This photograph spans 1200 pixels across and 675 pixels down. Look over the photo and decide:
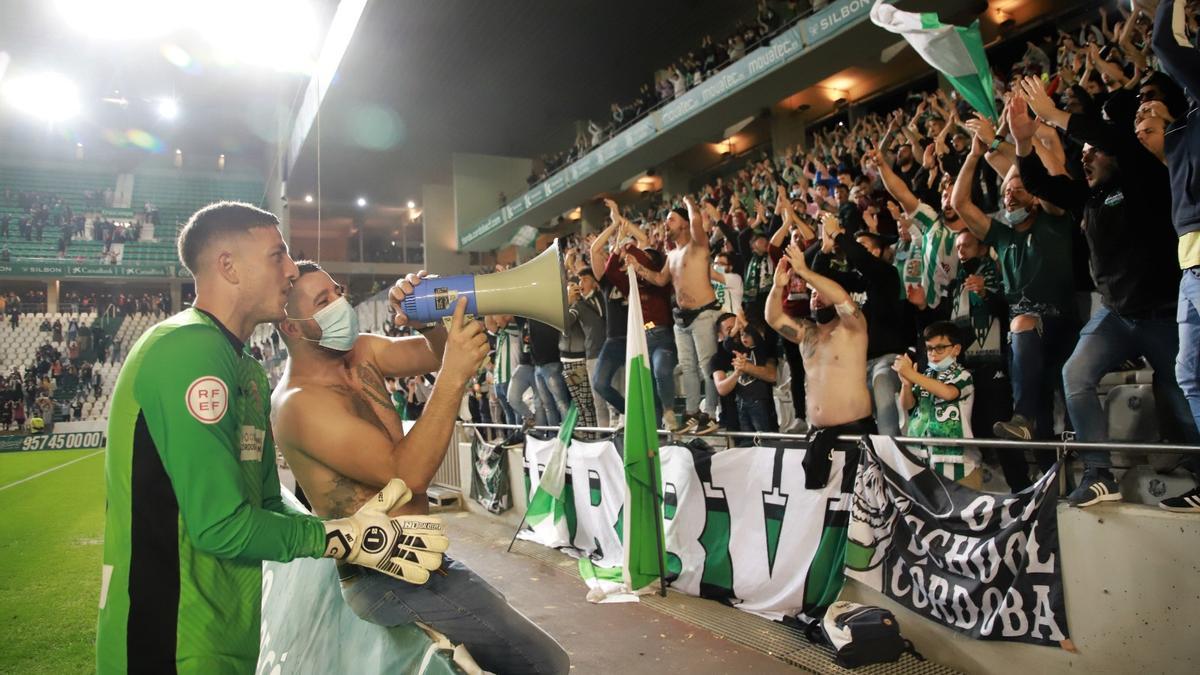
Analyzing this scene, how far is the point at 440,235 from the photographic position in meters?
30.8

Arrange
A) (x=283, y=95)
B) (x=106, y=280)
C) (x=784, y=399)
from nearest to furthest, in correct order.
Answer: (x=784, y=399) → (x=283, y=95) → (x=106, y=280)

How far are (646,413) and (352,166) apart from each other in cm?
2600

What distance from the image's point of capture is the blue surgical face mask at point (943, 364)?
15.1 ft

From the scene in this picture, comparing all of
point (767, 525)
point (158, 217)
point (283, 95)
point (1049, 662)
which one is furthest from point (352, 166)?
point (1049, 662)

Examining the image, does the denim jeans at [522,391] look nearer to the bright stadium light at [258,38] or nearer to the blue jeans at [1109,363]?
the blue jeans at [1109,363]

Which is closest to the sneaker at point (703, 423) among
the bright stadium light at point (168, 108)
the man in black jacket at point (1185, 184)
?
the man in black jacket at point (1185, 184)

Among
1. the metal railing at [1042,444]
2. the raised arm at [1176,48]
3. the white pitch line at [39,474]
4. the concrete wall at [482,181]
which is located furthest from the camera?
the concrete wall at [482,181]

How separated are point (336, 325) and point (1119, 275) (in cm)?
379

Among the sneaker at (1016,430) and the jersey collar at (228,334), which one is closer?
the jersey collar at (228,334)

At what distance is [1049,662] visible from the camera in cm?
351

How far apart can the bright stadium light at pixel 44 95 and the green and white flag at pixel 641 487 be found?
34041 millimetres

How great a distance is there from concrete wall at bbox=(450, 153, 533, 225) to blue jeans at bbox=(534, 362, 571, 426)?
19.6m

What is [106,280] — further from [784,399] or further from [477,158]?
[784,399]

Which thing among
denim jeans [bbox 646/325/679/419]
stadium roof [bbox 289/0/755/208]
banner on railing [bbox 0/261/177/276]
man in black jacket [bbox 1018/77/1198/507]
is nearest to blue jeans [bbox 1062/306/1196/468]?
man in black jacket [bbox 1018/77/1198/507]
